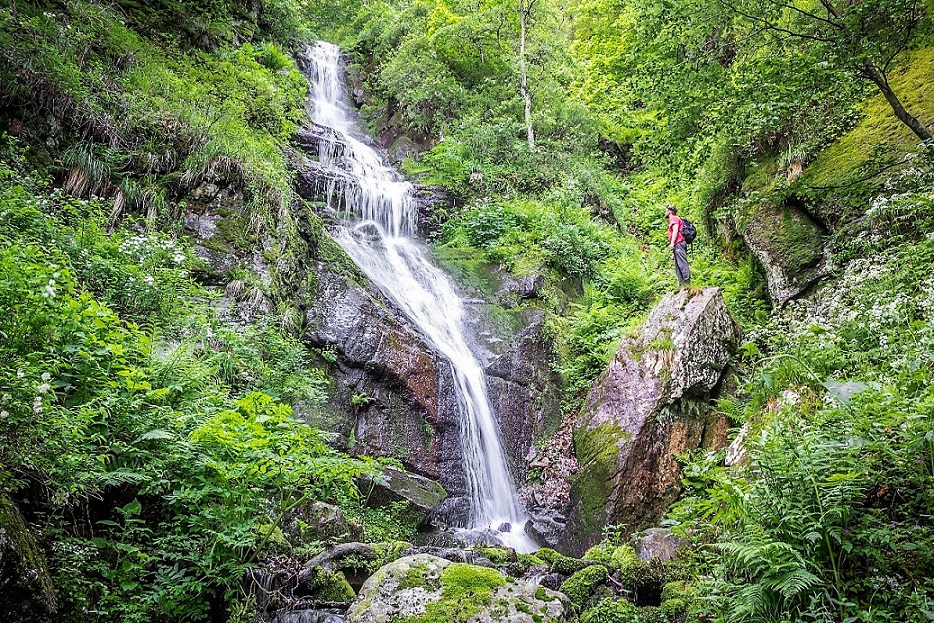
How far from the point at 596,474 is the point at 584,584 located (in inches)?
142

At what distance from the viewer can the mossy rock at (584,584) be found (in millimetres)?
4461

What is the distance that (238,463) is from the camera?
331 cm

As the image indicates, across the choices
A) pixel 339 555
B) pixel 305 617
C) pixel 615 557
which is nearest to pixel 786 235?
pixel 615 557

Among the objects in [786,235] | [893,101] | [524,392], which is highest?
[893,101]

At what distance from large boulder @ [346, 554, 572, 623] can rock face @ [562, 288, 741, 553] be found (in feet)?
13.0

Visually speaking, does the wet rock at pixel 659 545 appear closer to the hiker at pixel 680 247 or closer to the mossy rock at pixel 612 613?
the mossy rock at pixel 612 613

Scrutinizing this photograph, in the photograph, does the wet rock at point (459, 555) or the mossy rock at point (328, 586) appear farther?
the wet rock at point (459, 555)

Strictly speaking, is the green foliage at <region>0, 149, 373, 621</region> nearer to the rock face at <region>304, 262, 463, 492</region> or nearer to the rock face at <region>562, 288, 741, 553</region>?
the rock face at <region>304, 262, 463, 492</region>

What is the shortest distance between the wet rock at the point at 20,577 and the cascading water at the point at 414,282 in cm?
606

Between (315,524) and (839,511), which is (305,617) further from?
(839,511)

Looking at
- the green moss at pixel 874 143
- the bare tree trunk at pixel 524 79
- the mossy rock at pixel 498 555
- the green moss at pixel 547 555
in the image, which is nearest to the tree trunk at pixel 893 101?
the green moss at pixel 874 143

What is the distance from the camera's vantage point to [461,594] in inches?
148

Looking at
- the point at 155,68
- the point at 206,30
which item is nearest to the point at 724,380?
the point at 155,68

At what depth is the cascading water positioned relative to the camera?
336 inches
